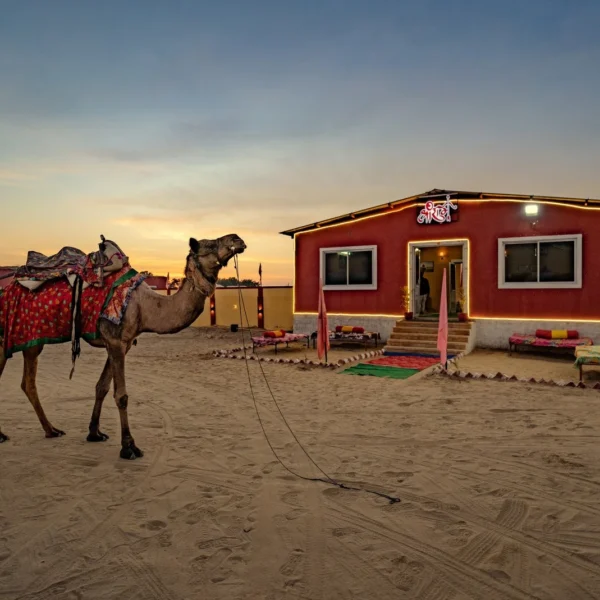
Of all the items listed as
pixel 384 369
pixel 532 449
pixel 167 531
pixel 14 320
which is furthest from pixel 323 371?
pixel 167 531

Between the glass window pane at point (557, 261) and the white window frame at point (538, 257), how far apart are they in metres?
0.13

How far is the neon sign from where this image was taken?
53.6ft

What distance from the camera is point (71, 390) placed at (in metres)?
9.94

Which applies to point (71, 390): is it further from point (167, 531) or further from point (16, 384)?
point (167, 531)

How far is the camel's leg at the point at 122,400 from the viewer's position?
575 cm

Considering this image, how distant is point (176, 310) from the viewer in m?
5.86

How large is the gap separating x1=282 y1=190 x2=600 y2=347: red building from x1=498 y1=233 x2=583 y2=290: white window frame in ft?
0.09

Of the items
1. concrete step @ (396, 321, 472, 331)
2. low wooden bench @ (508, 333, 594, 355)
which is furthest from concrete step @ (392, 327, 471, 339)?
low wooden bench @ (508, 333, 594, 355)

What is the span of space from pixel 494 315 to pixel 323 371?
6771 millimetres

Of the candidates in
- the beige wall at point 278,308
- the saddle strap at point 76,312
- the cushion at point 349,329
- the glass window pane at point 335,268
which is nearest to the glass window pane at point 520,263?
the cushion at point 349,329

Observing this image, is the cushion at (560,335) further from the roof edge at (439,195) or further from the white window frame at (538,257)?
the roof edge at (439,195)

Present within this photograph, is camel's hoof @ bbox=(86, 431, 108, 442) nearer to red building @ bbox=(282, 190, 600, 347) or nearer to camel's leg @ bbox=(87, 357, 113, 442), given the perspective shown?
camel's leg @ bbox=(87, 357, 113, 442)

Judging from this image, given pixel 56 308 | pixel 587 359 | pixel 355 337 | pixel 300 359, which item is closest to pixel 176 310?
pixel 56 308

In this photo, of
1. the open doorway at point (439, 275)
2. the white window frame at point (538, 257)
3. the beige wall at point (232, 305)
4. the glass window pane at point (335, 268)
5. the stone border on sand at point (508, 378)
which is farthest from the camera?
the beige wall at point (232, 305)
